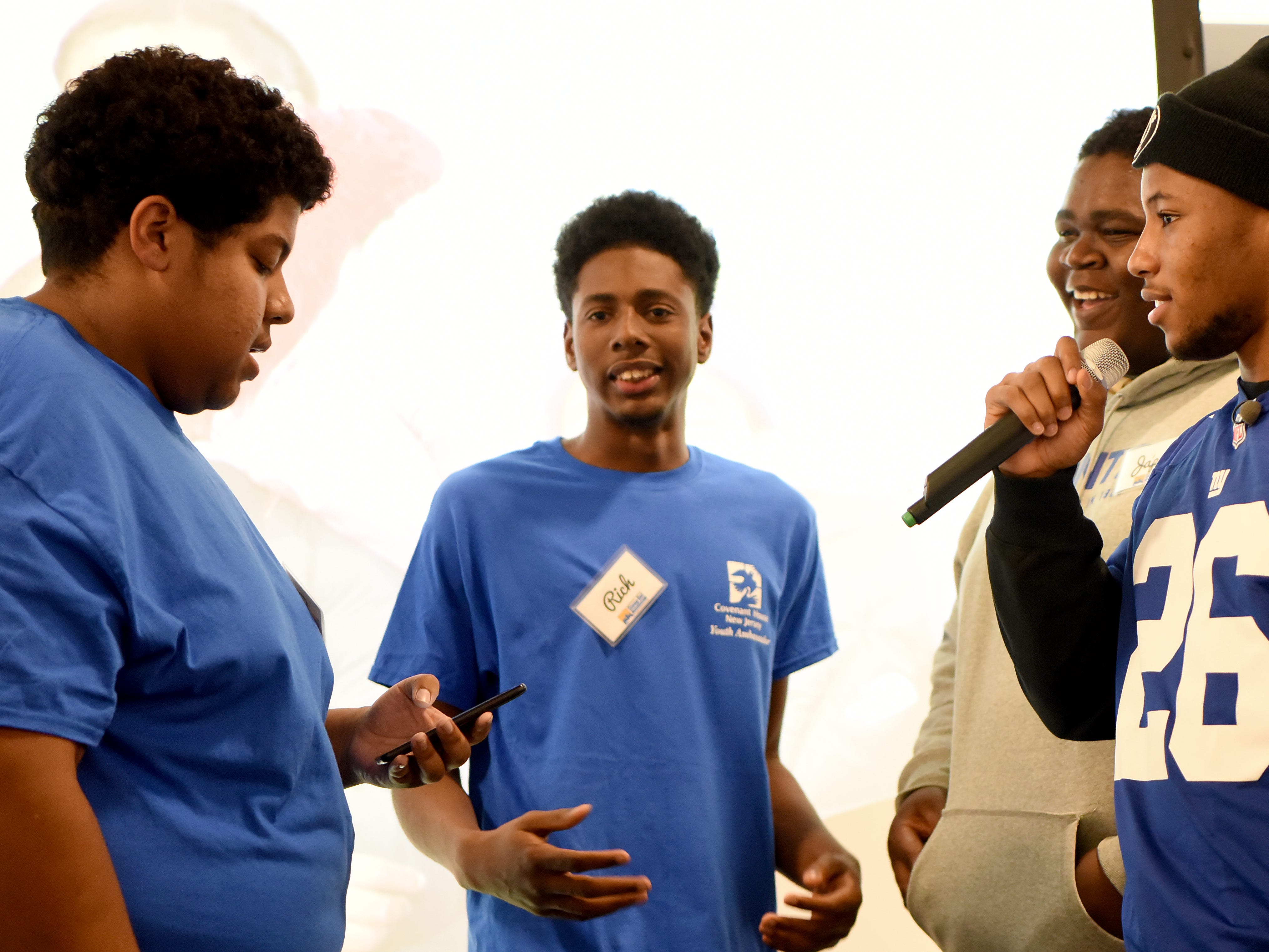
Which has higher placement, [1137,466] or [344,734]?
[1137,466]

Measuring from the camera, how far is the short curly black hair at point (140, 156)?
1015 millimetres

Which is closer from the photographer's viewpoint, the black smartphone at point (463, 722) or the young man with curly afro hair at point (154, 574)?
the young man with curly afro hair at point (154, 574)

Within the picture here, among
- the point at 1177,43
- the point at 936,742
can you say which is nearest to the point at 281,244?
the point at 936,742

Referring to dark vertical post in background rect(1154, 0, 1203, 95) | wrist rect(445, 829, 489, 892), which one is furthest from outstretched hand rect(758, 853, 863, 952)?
dark vertical post in background rect(1154, 0, 1203, 95)

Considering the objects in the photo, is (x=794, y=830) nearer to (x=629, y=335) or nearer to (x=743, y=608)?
(x=743, y=608)

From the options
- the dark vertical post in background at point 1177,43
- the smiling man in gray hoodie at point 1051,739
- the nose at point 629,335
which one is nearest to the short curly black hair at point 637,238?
the nose at point 629,335

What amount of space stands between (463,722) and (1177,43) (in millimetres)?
2368

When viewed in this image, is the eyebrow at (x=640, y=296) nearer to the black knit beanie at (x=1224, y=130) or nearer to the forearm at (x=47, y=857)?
the black knit beanie at (x=1224, y=130)

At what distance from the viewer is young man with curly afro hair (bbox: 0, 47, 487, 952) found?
806 mm

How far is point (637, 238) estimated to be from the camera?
6.38 ft

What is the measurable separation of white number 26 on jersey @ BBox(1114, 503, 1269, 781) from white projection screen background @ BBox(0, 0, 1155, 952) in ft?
4.18

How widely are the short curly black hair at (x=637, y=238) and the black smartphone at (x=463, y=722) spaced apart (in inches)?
36.6

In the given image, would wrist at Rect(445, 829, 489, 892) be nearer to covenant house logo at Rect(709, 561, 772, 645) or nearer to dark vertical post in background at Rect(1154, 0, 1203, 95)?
covenant house logo at Rect(709, 561, 772, 645)

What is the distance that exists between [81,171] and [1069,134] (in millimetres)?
2287
